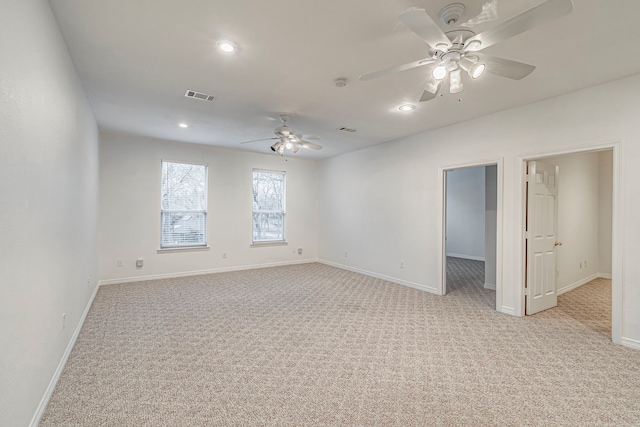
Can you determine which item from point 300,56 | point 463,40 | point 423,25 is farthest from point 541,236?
point 300,56

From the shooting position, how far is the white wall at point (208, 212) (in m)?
5.53

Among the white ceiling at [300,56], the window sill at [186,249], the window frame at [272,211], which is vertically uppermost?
the white ceiling at [300,56]

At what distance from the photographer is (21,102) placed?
1676 mm

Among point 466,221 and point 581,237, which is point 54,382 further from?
point 466,221

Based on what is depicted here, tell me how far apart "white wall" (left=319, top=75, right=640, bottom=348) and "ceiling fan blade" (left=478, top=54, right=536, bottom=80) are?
168 cm

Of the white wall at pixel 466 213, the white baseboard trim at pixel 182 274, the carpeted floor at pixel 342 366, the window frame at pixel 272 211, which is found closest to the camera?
the carpeted floor at pixel 342 366

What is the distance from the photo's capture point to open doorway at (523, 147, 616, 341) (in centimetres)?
414

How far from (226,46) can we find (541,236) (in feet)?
14.4

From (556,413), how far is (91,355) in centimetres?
377

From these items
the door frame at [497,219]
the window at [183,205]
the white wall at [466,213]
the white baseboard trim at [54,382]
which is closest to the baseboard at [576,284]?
the door frame at [497,219]

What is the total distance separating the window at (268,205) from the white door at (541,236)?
16.8 feet

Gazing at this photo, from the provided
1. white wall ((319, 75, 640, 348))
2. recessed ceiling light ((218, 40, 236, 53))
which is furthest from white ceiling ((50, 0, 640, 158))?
white wall ((319, 75, 640, 348))

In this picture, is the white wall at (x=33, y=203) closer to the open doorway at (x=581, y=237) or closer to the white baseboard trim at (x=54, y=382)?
the white baseboard trim at (x=54, y=382)

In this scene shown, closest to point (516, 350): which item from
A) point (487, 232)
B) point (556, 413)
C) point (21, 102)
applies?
point (556, 413)
